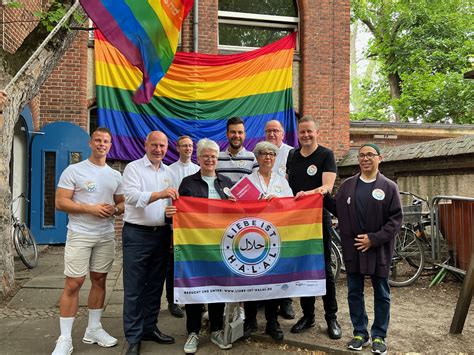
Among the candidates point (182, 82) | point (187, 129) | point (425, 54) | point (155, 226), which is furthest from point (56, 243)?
point (425, 54)

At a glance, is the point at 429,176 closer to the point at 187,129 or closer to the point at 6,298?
the point at 187,129

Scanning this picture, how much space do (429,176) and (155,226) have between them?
6471 millimetres

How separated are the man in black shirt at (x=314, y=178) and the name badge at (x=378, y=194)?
1.56ft

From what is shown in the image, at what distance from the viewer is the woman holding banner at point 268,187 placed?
4457 mm

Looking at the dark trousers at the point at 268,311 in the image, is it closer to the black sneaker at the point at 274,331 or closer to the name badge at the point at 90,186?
the black sneaker at the point at 274,331

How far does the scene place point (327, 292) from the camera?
484cm

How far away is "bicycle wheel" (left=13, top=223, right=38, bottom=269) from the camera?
786 centimetres

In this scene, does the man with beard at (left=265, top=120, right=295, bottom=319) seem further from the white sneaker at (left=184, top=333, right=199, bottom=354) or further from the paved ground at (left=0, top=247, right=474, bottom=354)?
the white sneaker at (left=184, top=333, right=199, bottom=354)

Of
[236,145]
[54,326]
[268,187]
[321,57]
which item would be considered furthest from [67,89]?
[268,187]

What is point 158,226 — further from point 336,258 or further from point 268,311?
point 336,258

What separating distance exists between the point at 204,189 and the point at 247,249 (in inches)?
28.1

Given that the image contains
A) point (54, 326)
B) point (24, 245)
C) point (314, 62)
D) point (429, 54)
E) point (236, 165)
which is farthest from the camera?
point (429, 54)

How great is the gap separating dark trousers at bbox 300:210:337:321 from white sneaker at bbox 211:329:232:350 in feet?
3.15

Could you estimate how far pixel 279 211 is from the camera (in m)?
4.59
